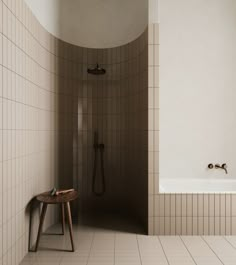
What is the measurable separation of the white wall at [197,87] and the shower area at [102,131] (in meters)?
0.43

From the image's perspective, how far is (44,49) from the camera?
113 inches

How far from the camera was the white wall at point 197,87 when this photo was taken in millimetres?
3547

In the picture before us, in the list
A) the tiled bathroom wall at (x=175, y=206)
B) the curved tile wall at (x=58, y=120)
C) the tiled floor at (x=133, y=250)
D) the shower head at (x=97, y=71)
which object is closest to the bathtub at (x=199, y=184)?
the curved tile wall at (x=58, y=120)

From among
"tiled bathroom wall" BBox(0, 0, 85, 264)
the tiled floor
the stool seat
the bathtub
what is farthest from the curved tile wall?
the bathtub

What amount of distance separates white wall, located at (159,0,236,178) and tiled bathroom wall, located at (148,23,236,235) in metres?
0.73

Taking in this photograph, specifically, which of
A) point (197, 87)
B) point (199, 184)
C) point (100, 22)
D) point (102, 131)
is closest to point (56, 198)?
point (102, 131)

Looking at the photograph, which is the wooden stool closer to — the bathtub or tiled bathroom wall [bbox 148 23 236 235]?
tiled bathroom wall [bbox 148 23 236 235]

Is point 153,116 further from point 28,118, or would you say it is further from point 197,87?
point 28,118

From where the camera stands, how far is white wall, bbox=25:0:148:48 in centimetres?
354

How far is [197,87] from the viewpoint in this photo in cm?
356

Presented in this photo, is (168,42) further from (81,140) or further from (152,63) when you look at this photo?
(81,140)

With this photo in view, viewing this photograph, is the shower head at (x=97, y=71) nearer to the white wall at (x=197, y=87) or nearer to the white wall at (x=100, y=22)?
the white wall at (x=100, y=22)

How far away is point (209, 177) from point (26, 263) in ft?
7.80

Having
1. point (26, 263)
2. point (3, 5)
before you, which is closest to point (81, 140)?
point (26, 263)
